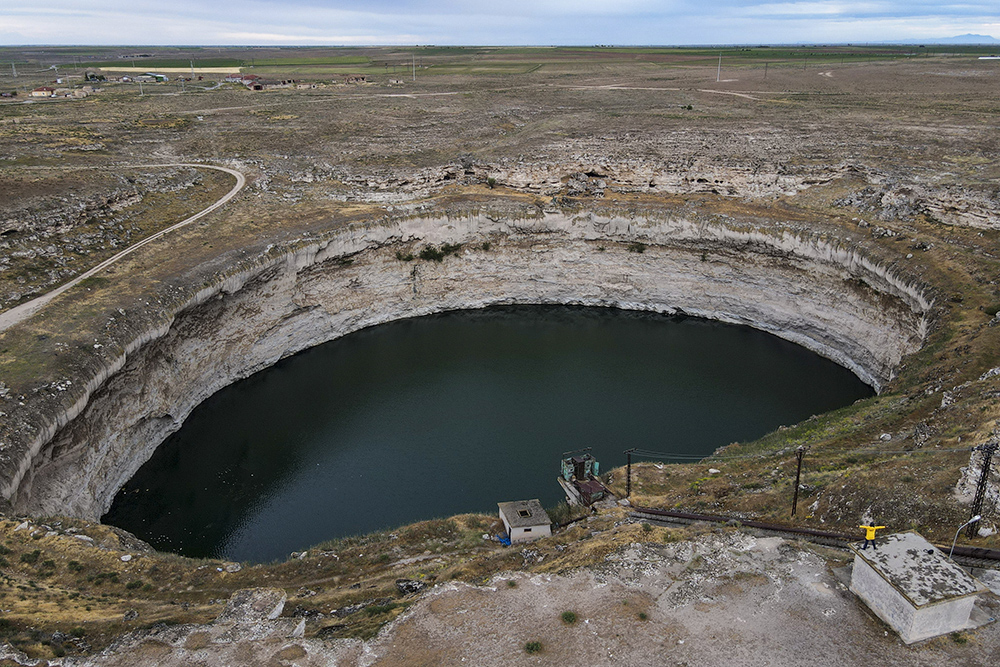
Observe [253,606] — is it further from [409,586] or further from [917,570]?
[917,570]

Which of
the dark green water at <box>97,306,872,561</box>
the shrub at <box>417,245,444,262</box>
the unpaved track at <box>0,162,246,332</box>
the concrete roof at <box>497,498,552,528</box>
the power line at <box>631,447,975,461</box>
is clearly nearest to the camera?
the power line at <box>631,447,975,461</box>

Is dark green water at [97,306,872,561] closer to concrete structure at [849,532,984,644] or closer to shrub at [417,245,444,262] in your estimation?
shrub at [417,245,444,262]

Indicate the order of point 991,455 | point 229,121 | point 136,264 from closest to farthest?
point 991,455
point 136,264
point 229,121

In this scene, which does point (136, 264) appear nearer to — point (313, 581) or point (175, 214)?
point (175, 214)

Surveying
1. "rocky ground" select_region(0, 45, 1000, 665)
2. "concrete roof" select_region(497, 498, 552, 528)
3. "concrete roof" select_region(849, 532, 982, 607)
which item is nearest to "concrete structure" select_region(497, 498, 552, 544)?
"concrete roof" select_region(497, 498, 552, 528)

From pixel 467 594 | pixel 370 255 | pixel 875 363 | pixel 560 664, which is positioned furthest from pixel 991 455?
pixel 370 255

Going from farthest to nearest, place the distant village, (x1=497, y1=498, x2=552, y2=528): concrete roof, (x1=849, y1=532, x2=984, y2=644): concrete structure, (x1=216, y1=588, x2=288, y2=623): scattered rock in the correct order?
the distant village
(x1=497, y1=498, x2=552, y2=528): concrete roof
(x1=216, y1=588, x2=288, y2=623): scattered rock
(x1=849, y1=532, x2=984, y2=644): concrete structure

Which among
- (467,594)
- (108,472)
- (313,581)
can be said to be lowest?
(108,472)
